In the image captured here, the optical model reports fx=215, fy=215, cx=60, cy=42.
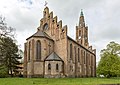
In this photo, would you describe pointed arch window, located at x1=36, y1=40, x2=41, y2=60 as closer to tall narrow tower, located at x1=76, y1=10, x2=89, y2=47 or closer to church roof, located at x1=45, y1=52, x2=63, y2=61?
church roof, located at x1=45, y1=52, x2=63, y2=61

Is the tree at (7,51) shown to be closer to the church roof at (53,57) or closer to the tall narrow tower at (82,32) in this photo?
the church roof at (53,57)

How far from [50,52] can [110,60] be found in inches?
828

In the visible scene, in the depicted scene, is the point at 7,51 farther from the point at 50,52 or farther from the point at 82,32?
the point at 82,32

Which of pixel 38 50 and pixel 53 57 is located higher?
pixel 38 50

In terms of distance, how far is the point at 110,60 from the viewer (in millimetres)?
69750

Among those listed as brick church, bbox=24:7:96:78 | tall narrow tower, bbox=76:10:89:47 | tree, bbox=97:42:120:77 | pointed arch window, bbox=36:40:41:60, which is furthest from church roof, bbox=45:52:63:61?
tall narrow tower, bbox=76:10:89:47

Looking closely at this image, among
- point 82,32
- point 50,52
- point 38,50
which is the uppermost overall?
point 82,32

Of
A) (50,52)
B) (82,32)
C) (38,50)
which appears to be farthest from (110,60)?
(82,32)

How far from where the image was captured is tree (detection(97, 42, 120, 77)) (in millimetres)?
69006

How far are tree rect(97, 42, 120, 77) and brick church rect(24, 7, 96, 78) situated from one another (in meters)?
8.30

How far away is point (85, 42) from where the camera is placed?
97.3 metres

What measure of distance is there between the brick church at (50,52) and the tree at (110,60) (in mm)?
8302

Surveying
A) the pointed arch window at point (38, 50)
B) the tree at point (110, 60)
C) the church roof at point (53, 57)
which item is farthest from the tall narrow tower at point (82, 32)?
the pointed arch window at point (38, 50)

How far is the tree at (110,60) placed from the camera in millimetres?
69006
